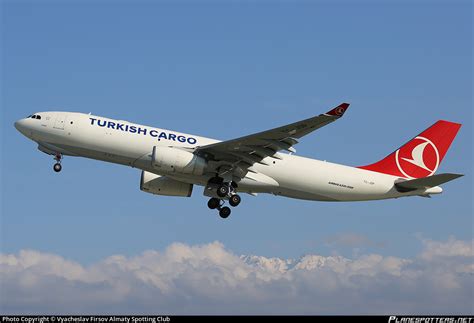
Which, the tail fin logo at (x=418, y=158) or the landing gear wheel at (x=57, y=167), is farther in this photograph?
the tail fin logo at (x=418, y=158)

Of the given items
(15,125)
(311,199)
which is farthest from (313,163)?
(15,125)

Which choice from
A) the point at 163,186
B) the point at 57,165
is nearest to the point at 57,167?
the point at 57,165

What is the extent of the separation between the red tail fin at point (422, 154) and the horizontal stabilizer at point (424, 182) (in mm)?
→ 1360

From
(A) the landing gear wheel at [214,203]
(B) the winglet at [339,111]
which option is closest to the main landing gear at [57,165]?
(A) the landing gear wheel at [214,203]

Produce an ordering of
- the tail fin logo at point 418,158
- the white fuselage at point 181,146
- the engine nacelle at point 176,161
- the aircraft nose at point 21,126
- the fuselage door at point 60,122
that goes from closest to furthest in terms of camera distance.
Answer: the engine nacelle at point 176,161, the white fuselage at point 181,146, the fuselage door at point 60,122, the aircraft nose at point 21,126, the tail fin logo at point 418,158

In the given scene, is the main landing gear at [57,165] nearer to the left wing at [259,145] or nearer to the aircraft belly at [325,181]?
the left wing at [259,145]

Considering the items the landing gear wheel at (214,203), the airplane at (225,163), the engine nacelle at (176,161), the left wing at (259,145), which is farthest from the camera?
the landing gear wheel at (214,203)

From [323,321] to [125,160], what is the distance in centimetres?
1801

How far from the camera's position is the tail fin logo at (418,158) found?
45.3 m

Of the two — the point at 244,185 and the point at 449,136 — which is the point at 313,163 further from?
the point at 449,136

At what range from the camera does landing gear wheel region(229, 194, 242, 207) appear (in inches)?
1655

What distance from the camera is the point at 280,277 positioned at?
125 ft
